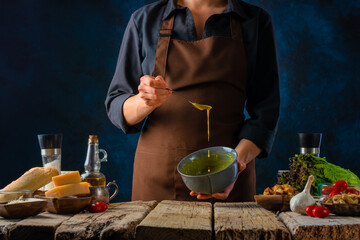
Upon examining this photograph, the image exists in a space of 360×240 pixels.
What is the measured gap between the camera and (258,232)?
1196mm

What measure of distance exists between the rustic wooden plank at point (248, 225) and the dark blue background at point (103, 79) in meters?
3.22

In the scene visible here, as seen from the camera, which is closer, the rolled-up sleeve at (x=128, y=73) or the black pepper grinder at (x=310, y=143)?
the rolled-up sleeve at (x=128, y=73)

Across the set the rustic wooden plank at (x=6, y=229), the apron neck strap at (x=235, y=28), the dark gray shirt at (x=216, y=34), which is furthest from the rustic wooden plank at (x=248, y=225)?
the apron neck strap at (x=235, y=28)

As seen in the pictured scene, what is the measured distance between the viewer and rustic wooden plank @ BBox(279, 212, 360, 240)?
122 centimetres

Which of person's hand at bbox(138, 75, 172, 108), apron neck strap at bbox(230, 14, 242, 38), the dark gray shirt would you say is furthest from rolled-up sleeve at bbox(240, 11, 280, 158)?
person's hand at bbox(138, 75, 172, 108)

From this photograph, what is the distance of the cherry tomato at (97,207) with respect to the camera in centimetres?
150

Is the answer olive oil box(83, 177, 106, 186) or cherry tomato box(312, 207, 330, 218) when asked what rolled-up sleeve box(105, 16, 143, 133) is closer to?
olive oil box(83, 177, 106, 186)

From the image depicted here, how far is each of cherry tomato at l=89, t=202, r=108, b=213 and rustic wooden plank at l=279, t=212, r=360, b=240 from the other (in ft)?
1.97

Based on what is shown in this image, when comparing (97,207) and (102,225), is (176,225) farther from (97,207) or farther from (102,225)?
(97,207)

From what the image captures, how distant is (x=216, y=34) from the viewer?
215 cm

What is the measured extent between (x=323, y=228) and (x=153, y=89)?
31.2 inches

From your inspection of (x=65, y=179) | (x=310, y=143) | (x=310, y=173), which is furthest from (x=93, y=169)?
(x=310, y=143)

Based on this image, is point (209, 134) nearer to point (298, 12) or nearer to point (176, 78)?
point (176, 78)

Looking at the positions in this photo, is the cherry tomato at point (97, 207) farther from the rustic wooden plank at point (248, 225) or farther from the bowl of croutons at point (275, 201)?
the bowl of croutons at point (275, 201)
